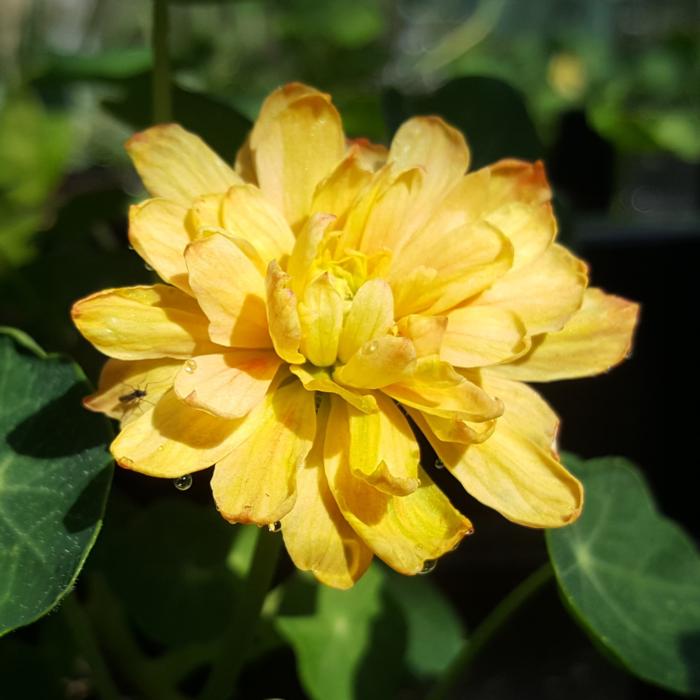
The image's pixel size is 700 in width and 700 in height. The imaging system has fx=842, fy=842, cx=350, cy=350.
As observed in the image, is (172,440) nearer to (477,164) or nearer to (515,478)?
(515,478)

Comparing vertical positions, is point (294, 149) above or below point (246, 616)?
above

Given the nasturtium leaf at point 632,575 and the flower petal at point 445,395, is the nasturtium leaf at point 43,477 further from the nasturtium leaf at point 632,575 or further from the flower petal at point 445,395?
the nasturtium leaf at point 632,575

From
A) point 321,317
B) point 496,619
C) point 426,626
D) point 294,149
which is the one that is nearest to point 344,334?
point 321,317

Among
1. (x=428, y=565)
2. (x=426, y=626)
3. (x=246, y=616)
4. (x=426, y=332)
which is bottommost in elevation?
(x=426, y=626)

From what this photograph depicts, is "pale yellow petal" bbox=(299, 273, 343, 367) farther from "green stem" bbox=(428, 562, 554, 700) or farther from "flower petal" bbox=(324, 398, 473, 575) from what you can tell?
"green stem" bbox=(428, 562, 554, 700)

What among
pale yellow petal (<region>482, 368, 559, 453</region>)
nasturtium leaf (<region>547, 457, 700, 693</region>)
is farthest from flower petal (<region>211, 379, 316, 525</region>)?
nasturtium leaf (<region>547, 457, 700, 693</region>)

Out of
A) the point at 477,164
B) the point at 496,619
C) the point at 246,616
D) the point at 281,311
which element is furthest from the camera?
the point at 477,164

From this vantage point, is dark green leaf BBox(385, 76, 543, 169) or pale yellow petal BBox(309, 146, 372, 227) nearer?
pale yellow petal BBox(309, 146, 372, 227)
